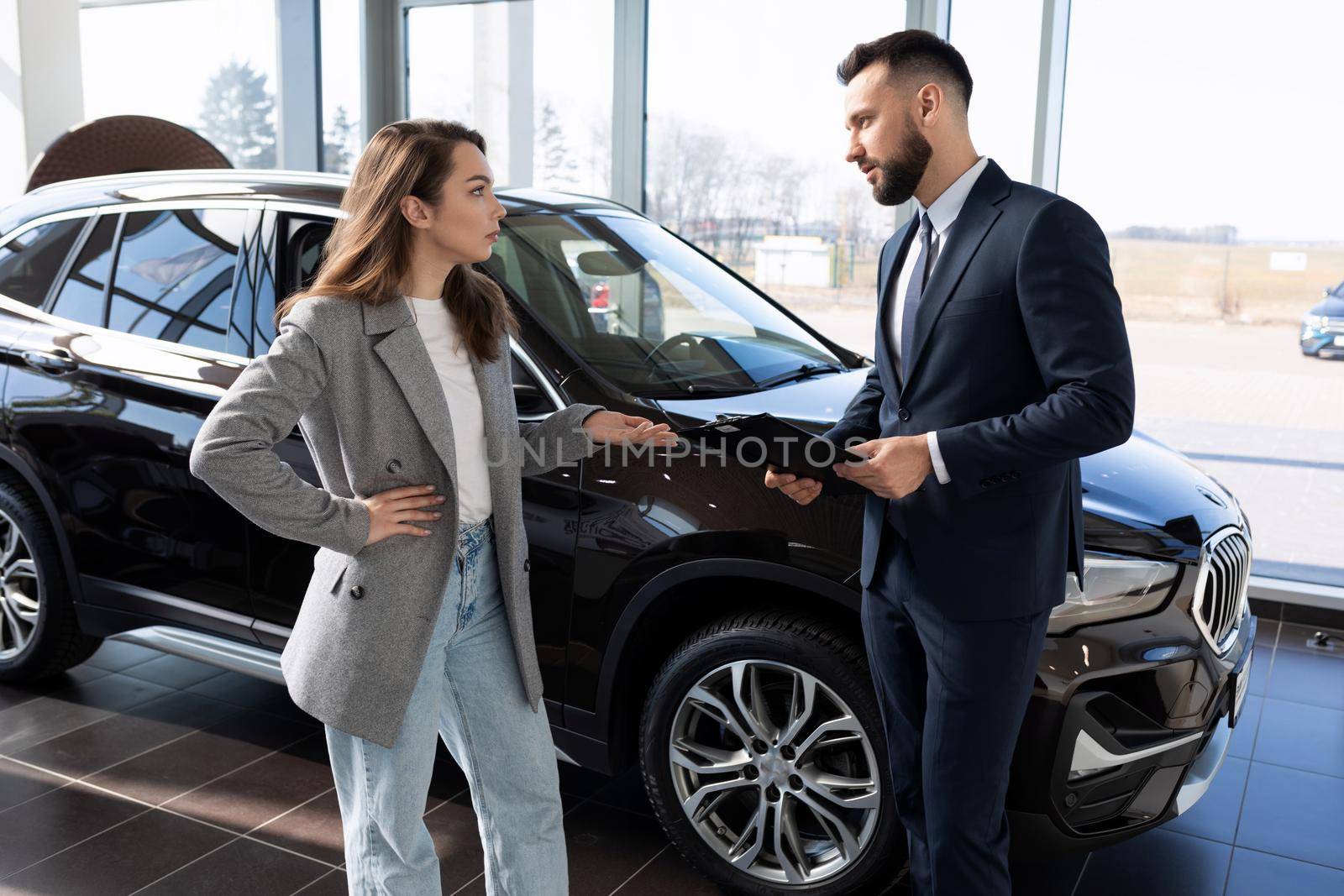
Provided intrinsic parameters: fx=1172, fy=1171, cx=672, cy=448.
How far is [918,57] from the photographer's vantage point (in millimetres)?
1894

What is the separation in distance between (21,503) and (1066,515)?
3.12 m

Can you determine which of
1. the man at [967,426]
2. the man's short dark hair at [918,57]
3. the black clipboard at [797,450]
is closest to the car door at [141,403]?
the black clipboard at [797,450]

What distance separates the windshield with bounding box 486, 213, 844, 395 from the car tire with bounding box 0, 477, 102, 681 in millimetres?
1777

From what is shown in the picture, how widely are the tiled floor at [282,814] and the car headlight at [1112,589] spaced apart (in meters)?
0.85

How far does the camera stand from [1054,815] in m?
2.31

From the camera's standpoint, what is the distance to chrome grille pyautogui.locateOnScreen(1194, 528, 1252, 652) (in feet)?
7.95

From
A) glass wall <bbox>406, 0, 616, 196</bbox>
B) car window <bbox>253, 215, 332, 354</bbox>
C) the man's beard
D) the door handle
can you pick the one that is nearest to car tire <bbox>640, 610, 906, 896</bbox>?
the man's beard

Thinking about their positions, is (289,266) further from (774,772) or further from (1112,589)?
(1112,589)

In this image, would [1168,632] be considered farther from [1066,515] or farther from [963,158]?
[963,158]

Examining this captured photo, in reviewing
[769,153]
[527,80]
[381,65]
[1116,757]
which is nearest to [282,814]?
[1116,757]

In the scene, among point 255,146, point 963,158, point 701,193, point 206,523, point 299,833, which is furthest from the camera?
→ point 255,146

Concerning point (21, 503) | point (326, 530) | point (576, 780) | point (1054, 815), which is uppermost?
point (326, 530)

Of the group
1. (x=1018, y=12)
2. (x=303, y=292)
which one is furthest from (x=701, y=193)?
(x=303, y=292)

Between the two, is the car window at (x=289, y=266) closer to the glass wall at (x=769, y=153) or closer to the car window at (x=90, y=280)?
the car window at (x=90, y=280)
